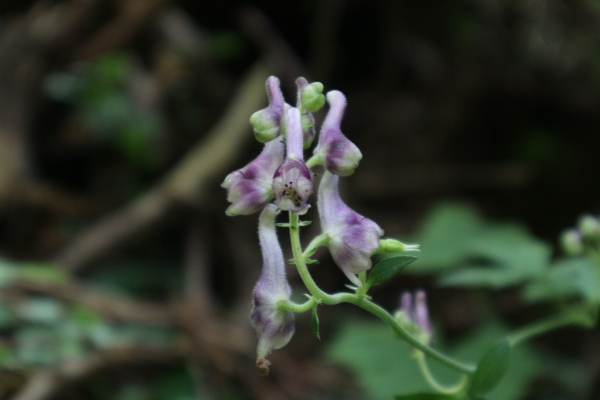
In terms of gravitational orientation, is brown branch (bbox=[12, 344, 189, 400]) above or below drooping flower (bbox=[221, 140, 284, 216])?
above

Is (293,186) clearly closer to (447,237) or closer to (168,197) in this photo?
(447,237)

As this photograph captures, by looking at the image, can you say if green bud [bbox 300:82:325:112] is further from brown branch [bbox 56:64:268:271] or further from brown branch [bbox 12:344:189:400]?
brown branch [bbox 56:64:268:271]

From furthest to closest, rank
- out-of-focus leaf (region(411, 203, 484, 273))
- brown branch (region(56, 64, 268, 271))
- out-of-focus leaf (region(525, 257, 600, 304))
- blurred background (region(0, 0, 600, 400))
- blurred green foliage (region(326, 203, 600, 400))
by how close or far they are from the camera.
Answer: brown branch (region(56, 64, 268, 271))
blurred background (region(0, 0, 600, 400))
out-of-focus leaf (region(411, 203, 484, 273))
blurred green foliage (region(326, 203, 600, 400))
out-of-focus leaf (region(525, 257, 600, 304))

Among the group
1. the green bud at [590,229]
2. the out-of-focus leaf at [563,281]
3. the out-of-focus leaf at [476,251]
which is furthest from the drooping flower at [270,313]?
the green bud at [590,229]

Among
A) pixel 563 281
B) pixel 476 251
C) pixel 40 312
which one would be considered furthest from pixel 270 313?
pixel 40 312

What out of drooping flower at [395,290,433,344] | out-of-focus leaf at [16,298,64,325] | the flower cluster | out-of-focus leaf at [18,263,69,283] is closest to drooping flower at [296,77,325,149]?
the flower cluster

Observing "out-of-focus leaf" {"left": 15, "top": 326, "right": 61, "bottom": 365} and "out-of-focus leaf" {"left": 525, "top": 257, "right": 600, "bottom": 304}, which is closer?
"out-of-focus leaf" {"left": 525, "top": 257, "right": 600, "bottom": 304}

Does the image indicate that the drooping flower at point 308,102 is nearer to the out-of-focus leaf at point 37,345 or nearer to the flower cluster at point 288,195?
the flower cluster at point 288,195
